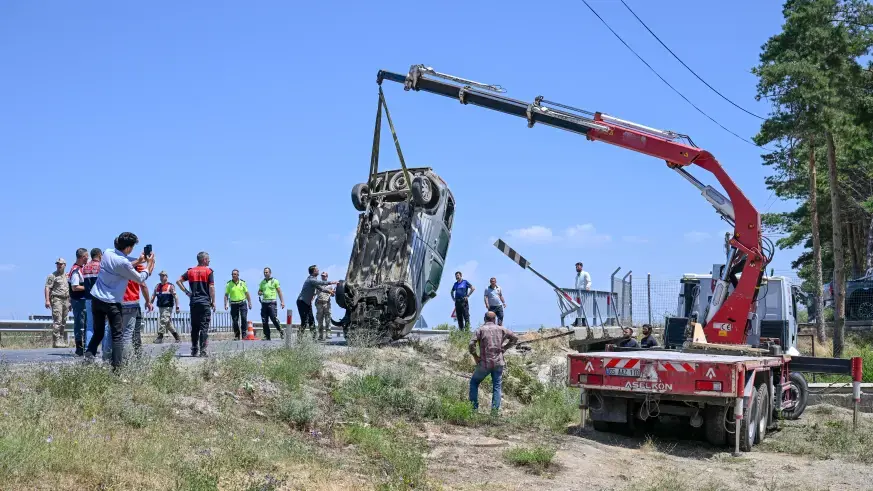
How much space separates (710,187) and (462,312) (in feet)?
27.1

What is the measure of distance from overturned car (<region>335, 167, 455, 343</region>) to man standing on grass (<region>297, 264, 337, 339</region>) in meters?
1.40

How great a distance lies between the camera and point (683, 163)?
658 inches

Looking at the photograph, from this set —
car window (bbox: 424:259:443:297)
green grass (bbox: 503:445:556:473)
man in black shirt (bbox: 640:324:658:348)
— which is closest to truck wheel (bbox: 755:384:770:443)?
man in black shirt (bbox: 640:324:658:348)

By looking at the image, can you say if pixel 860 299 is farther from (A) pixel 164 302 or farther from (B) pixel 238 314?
(A) pixel 164 302

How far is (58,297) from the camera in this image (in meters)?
18.4

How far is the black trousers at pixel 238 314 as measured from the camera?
21.1 metres

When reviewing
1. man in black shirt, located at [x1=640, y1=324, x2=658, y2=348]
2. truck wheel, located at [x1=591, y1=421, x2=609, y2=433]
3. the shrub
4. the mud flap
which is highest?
man in black shirt, located at [x1=640, y1=324, x2=658, y2=348]

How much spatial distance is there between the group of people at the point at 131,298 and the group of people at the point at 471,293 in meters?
3.12

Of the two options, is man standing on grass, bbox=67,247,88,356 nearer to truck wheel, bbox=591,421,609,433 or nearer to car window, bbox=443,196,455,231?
car window, bbox=443,196,455,231

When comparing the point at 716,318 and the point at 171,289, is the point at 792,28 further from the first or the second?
the point at 171,289

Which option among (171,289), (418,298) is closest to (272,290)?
(171,289)

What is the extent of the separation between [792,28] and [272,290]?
1586cm

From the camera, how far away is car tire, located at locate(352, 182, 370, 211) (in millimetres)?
19812

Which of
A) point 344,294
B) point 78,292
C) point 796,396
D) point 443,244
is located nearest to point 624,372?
point 796,396
